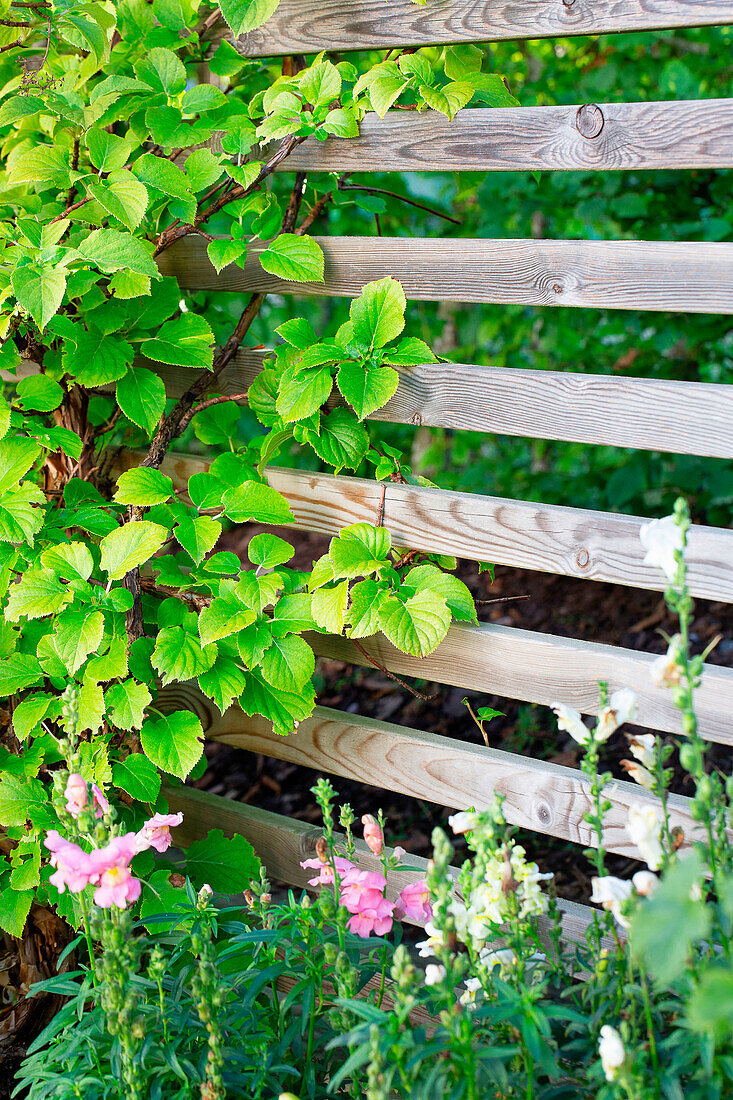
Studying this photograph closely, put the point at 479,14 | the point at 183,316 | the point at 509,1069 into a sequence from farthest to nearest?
the point at 183,316 < the point at 479,14 < the point at 509,1069

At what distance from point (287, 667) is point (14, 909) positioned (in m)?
0.65

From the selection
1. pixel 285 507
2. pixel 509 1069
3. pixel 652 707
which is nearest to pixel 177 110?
pixel 285 507

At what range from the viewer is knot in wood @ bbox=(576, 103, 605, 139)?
1.37m

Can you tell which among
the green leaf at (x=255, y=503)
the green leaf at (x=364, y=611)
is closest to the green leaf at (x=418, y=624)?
the green leaf at (x=364, y=611)

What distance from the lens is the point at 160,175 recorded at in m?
1.56

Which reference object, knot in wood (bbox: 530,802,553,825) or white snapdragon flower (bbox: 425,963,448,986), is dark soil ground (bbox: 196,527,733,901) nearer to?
knot in wood (bbox: 530,802,553,825)

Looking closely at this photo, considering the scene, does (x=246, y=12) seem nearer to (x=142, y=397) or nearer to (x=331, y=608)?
(x=142, y=397)

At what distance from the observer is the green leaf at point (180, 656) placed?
154 centimetres

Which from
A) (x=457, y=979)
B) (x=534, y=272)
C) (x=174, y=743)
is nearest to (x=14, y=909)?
(x=174, y=743)

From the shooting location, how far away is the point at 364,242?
1.65 metres

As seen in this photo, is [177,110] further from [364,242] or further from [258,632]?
[258,632]

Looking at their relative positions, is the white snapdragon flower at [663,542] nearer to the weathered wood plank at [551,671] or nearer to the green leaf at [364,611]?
the weathered wood plank at [551,671]

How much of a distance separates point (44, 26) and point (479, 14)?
0.87 meters

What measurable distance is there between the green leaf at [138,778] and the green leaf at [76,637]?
9.7 inches
